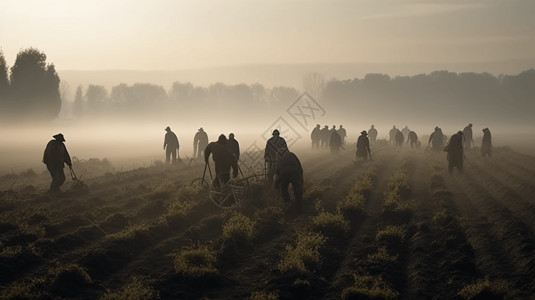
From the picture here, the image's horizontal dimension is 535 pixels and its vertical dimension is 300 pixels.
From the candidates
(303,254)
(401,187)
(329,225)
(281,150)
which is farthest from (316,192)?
(303,254)

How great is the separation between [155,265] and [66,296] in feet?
7.67

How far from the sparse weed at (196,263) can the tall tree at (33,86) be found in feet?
261

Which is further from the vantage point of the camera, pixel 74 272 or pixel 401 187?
pixel 401 187

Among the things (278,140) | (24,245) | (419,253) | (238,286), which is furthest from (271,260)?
(278,140)

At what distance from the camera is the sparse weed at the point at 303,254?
413 inches

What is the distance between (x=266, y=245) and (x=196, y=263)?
2494mm

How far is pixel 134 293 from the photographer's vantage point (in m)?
8.94

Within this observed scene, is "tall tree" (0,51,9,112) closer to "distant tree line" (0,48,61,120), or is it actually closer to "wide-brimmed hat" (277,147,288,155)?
"distant tree line" (0,48,61,120)

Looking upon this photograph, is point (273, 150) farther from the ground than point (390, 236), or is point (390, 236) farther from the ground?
point (273, 150)

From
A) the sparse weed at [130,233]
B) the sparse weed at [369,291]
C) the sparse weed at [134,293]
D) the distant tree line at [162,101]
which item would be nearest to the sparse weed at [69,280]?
the sparse weed at [134,293]

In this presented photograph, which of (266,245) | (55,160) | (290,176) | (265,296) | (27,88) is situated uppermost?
(27,88)

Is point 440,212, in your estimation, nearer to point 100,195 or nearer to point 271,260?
point 271,260

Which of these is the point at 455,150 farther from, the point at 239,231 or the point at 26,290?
the point at 26,290

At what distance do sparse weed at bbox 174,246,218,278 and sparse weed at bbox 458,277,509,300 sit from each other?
15.3 ft
